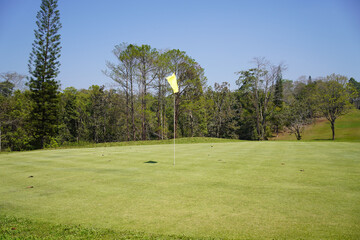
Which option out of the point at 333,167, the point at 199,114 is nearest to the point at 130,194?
the point at 333,167

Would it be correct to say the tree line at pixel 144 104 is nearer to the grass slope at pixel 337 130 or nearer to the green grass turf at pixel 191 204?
the grass slope at pixel 337 130

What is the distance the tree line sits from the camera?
2930cm

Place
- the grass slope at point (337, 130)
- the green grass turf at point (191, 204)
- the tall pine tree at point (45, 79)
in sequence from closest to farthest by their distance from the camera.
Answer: the green grass turf at point (191, 204) < the tall pine tree at point (45, 79) < the grass slope at point (337, 130)

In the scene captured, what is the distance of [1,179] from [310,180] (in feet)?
29.6

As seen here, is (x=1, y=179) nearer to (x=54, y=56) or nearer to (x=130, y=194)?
(x=130, y=194)

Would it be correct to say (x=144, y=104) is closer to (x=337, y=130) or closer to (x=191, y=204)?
(x=191, y=204)

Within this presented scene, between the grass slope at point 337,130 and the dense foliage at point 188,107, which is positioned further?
the grass slope at point 337,130

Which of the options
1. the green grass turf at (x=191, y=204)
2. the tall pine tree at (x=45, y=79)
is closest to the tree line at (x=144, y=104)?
the tall pine tree at (x=45, y=79)

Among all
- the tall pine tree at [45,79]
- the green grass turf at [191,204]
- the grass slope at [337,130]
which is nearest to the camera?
the green grass turf at [191,204]

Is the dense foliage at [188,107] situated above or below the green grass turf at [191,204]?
above

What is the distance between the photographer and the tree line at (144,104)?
29.3 meters

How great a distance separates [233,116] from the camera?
51.0 m

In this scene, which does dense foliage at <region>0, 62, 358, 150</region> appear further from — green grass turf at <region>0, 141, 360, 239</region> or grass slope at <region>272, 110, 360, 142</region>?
green grass turf at <region>0, 141, 360, 239</region>

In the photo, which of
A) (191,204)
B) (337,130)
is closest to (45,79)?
(191,204)
